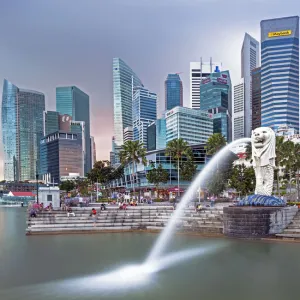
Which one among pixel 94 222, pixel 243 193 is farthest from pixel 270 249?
pixel 243 193

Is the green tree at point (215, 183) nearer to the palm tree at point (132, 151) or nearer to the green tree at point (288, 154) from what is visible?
the green tree at point (288, 154)

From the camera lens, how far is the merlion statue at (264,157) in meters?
34.5

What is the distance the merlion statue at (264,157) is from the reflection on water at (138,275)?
25.4 feet

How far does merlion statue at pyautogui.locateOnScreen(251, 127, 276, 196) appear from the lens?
34531 millimetres

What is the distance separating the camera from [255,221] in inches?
1214

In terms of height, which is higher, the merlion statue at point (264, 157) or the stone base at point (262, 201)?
the merlion statue at point (264, 157)

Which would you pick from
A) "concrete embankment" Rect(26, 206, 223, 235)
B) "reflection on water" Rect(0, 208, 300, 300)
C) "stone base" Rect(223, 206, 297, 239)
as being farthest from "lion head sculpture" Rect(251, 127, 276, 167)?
"reflection on water" Rect(0, 208, 300, 300)

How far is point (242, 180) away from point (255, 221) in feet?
107

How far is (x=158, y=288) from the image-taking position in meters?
18.0

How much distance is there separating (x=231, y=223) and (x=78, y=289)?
18621mm

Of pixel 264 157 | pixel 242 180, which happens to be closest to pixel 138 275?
pixel 264 157

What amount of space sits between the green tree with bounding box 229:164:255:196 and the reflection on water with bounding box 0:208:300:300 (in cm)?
3202

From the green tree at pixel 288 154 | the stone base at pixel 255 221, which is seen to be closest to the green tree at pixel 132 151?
the green tree at pixel 288 154

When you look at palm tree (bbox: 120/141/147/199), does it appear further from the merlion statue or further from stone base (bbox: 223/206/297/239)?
stone base (bbox: 223/206/297/239)
